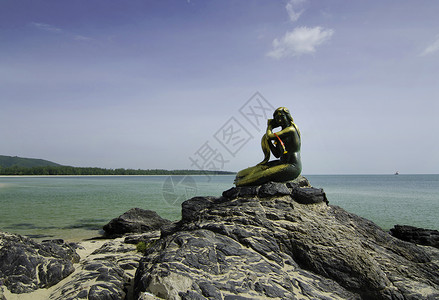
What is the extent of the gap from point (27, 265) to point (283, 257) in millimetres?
4629

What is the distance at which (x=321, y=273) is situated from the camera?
17.1 ft

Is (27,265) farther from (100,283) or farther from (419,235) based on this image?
(419,235)

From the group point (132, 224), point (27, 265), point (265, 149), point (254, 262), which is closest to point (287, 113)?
point (265, 149)

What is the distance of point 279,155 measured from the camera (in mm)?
7871

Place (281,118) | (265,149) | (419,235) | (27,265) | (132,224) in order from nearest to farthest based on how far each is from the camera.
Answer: (27,265) < (281,118) < (265,149) < (419,235) < (132,224)

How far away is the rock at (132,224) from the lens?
11.3 metres

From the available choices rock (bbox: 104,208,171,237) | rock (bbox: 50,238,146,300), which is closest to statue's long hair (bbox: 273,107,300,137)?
rock (bbox: 50,238,146,300)

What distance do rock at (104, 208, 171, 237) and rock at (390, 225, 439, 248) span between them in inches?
351

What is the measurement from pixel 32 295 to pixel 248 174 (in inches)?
200

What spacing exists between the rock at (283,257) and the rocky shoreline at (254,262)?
0.02 m

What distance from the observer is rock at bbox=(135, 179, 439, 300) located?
432 cm

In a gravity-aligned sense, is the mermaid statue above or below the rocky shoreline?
above

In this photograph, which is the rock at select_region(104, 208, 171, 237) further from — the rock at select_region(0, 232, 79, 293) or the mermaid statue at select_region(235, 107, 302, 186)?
the mermaid statue at select_region(235, 107, 302, 186)

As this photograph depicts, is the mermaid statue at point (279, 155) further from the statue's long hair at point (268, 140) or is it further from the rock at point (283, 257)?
the rock at point (283, 257)
